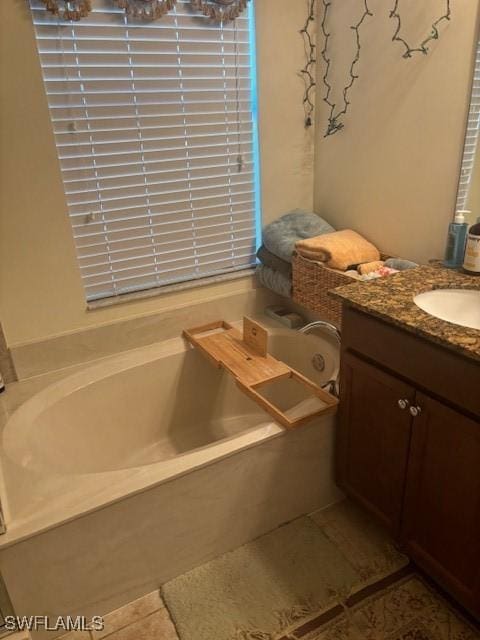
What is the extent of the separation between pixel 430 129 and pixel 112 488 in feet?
5.36

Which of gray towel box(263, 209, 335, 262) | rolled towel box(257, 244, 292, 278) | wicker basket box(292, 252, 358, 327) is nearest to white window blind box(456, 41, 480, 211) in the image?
wicker basket box(292, 252, 358, 327)

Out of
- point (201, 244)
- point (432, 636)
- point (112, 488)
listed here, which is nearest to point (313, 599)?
point (432, 636)

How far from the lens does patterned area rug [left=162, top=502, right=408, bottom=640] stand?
1.34 m

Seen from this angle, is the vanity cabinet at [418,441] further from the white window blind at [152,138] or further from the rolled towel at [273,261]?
the white window blind at [152,138]

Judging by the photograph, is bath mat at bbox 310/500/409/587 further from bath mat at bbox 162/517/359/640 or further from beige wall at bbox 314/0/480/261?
beige wall at bbox 314/0/480/261

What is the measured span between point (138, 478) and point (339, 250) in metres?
1.16

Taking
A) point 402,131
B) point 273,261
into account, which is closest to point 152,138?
point 273,261

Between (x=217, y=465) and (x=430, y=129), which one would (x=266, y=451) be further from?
(x=430, y=129)

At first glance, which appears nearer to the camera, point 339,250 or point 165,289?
point 339,250

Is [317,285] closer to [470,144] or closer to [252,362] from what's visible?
[252,362]

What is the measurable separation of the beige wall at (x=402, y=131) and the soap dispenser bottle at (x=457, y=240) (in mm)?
129

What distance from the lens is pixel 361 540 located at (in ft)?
5.20

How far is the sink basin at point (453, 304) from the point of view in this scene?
1335 millimetres

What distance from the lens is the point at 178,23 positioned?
68.5 inches
